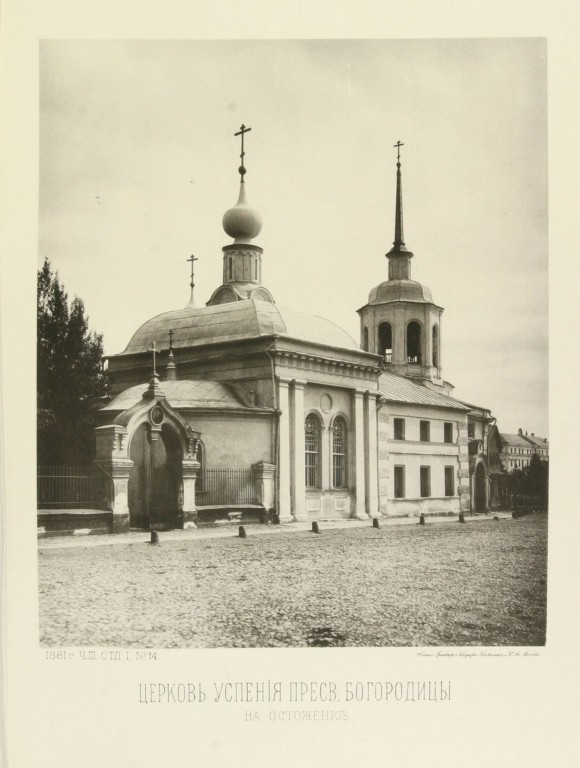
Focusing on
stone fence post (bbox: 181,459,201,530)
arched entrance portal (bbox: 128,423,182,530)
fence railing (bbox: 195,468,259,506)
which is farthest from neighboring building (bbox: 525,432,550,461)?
arched entrance portal (bbox: 128,423,182,530)

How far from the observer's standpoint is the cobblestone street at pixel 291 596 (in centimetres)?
672

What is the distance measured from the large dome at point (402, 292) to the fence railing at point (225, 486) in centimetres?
225

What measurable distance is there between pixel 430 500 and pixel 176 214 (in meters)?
4.35

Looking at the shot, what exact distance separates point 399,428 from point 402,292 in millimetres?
2862

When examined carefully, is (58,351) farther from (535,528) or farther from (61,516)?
(535,528)

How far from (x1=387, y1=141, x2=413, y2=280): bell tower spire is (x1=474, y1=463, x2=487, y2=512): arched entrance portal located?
96.2 inches

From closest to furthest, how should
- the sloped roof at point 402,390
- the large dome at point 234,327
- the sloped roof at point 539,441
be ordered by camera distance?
the sloped roof at point 539,441 → the large dome at point 234,327 → the sloped roof at point 402,390

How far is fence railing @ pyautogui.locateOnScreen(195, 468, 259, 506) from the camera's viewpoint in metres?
8.83

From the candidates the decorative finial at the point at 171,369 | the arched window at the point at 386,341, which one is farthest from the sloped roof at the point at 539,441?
the decorative finial at the point at 171,369

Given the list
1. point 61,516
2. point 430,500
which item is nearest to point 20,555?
point 61,516

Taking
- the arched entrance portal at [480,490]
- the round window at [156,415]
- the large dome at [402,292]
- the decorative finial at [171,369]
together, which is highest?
the large dome at [402,292]

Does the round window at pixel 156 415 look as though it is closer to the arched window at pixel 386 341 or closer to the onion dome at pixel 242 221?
the onion dome at pixel 242 221

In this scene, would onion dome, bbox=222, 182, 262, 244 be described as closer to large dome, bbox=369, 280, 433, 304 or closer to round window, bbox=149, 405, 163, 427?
large dome, bbox=369, 280, 433, 304
